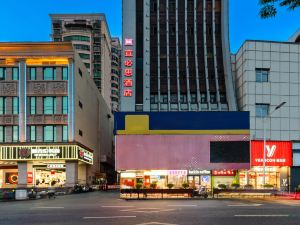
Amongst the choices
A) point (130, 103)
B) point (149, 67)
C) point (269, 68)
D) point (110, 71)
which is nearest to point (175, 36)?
point (149, 67)

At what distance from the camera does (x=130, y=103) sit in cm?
7038

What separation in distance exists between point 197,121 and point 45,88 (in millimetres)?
24589

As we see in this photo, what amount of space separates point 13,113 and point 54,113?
5773 mm

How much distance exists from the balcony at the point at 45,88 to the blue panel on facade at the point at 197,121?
16.5 m

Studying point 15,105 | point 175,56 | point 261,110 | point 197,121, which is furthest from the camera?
point 175,56

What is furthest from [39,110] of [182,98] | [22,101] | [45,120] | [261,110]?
[261,110]

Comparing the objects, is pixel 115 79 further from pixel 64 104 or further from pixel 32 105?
pixel 32 105

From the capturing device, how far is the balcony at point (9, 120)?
6544cm

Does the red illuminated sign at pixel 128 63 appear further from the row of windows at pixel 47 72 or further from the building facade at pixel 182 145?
the building facade at pixel 182 145

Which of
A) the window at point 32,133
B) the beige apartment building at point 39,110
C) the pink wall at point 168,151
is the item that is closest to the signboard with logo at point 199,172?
the pink wall at point 168,151

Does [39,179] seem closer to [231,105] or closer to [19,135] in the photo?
[19,135]

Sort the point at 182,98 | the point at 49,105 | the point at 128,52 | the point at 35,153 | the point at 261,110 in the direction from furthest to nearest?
1. the point at 182,98
2. the point at 128,52
3. the point at 49,105
4. the point at 35,153
5. the point at 261,110

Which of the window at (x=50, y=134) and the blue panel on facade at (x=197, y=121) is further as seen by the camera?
the window at (x=50, y=134)

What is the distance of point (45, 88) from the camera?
65.9 m
